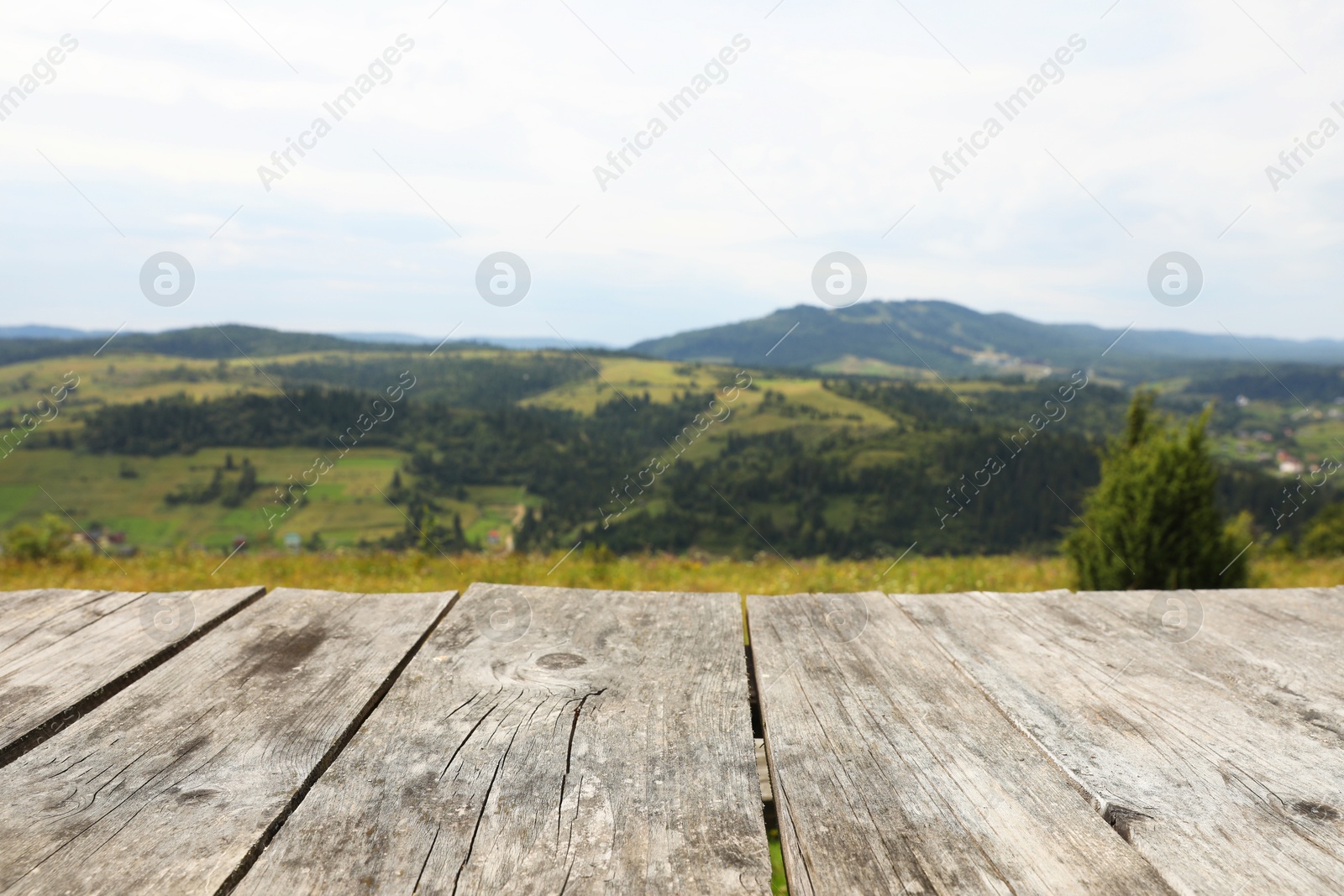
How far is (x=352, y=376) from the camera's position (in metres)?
91.5

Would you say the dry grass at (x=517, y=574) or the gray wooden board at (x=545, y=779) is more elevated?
the gray wooden board at (x=545, y=779)

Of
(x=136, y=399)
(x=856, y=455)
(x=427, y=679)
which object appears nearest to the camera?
(x=427, y=679)

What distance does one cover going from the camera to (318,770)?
1445mm

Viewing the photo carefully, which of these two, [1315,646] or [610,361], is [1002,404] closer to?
[610,361]

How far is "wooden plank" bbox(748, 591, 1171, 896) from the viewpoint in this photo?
1176mm

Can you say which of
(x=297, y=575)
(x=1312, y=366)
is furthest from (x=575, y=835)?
(x=1312, y=366)

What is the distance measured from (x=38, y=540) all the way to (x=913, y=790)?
491 inches

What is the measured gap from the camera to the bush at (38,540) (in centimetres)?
987

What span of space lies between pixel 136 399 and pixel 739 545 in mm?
70876

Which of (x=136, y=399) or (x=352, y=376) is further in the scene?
(x=352, y=376)

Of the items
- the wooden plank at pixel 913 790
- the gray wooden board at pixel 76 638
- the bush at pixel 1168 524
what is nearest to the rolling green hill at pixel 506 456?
the bush at pixel 1168 524

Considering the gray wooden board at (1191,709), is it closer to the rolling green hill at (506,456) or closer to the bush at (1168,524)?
the bush at (1168,524)

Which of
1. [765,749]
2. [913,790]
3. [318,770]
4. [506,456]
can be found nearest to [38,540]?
[318,770]

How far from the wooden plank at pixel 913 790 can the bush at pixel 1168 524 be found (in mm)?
8481
